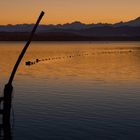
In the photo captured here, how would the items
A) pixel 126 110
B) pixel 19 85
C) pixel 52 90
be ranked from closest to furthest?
pixel 126 110 < pixel 52 90 < pixel 19 85

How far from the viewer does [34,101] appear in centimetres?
4944

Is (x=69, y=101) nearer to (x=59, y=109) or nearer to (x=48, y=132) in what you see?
(x=59, y=109)

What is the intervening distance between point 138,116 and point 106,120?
4000 mm

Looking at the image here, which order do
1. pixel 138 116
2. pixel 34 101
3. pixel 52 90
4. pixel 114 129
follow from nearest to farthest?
pixel 114 129 → pixel 138 116 → pixel 34 101 → pixel 52 90

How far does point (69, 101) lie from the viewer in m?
49.5

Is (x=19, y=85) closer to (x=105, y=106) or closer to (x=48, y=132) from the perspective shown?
(x=105, y=106)

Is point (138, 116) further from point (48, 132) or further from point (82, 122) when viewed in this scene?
point (48, 132)

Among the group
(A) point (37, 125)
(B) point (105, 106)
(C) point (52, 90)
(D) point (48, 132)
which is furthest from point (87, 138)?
(C) point (52, 90)

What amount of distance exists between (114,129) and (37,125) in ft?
23.0

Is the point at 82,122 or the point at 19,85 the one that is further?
the point at 19,85

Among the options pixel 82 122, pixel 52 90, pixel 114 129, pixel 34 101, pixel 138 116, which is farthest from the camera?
pixel 52 90

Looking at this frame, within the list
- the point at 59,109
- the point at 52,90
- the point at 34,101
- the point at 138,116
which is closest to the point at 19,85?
the point at 52,90

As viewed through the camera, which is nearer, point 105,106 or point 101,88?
point 105,106

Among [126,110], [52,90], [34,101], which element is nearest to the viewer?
[126,110]
